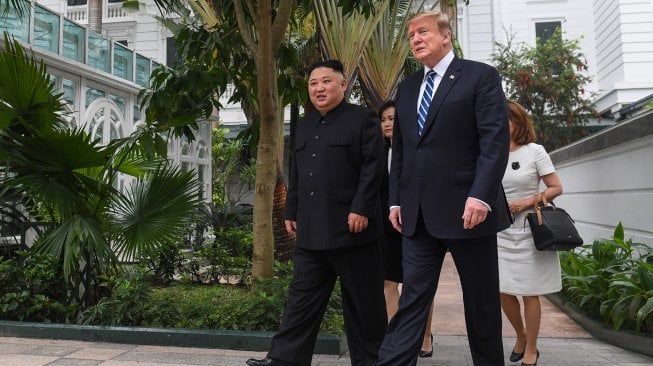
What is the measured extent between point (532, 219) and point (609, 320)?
6.08 ft

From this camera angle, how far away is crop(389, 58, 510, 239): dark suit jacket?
2.62 meters

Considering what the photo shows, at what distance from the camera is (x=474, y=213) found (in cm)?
254

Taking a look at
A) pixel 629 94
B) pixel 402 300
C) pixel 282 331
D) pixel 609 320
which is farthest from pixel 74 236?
pixel 629 94

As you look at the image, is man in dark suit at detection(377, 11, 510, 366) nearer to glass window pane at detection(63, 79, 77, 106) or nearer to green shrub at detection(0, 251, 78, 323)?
green shrub at detection(0, 251, 78, 323)

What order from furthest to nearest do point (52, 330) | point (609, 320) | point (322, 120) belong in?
point (609, 320)
point (52, 330)
point (322, 120)

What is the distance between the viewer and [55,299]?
518cm

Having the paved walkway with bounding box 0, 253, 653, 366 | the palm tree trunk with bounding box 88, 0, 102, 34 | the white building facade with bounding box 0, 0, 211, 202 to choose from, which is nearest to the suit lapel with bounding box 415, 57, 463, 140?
the paved walkway with bounding box 0, 253, 653, 366

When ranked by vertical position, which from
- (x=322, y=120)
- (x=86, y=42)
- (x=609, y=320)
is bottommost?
(x=609, y=320)

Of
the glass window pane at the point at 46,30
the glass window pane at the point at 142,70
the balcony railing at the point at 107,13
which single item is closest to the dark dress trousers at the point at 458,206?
the glass window pane at the point at 46,30

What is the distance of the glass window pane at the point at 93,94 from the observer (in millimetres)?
9398

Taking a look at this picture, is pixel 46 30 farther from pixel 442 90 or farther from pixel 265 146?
pixel 442 90

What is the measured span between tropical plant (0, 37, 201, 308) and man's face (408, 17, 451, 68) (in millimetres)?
2703

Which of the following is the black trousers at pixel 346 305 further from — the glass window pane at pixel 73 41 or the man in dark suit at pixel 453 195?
the glass window pane at pixel 73 41

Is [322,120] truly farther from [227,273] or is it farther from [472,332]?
[227,273]
